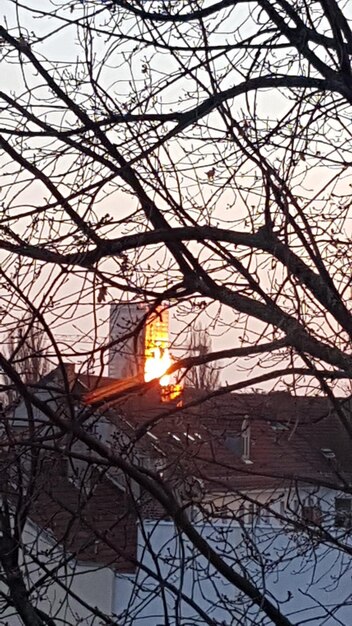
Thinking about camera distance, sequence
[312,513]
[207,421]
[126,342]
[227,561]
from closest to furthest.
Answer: [126,342] → [227,561] → [207,421] → [312,513]

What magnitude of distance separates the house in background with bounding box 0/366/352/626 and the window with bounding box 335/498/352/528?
0.01m

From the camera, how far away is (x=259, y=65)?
3.95 metres

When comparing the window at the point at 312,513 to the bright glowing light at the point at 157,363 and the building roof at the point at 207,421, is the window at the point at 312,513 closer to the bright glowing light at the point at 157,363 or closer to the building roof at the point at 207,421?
the building roof at the point at 207,421

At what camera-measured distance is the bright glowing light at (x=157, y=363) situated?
4109 millimetres

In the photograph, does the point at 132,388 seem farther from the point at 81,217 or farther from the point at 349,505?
the point at 349,505

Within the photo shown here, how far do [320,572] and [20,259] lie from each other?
16.2 feet

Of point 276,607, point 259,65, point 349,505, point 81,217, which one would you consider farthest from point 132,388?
point 349,505

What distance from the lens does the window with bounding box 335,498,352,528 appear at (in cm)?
509

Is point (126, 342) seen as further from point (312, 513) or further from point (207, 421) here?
point (312, 513)

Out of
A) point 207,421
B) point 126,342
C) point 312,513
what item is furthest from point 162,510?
point 312,513

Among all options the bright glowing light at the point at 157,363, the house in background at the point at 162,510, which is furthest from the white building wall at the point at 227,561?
the bright glowing light at the point at 157,363

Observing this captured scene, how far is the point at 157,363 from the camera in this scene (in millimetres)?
4145

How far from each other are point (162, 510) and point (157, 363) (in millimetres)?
676

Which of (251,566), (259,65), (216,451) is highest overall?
(259,65)
